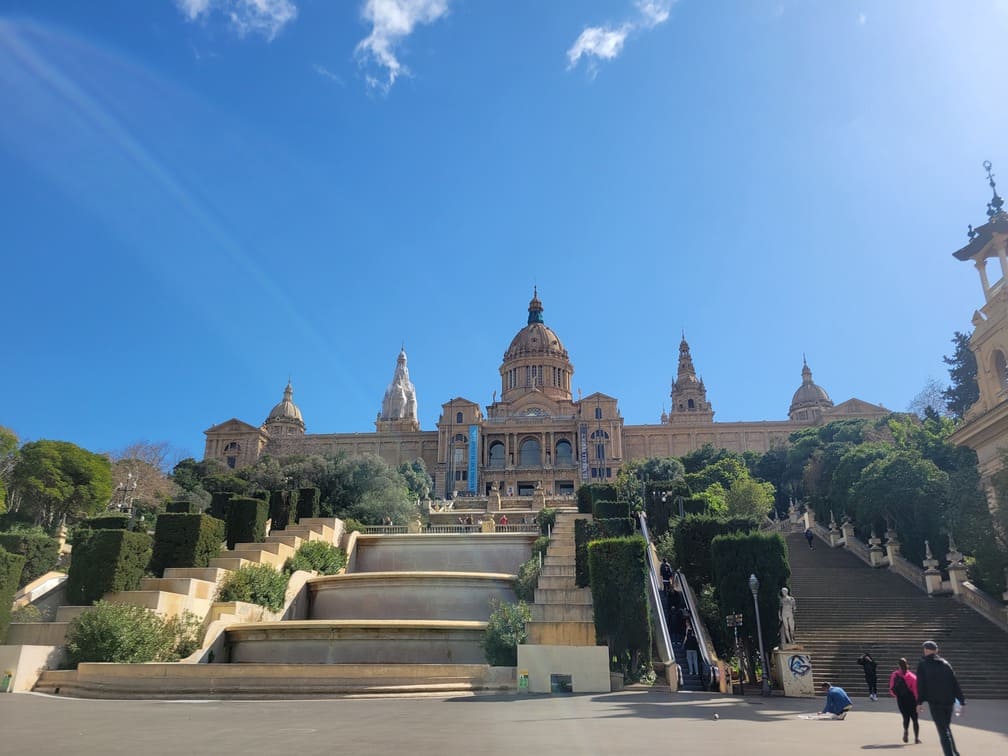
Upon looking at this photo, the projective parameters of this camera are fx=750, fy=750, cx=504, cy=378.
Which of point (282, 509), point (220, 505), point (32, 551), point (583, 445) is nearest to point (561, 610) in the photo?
point (282, 509)

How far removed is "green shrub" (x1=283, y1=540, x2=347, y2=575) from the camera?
91.5ft

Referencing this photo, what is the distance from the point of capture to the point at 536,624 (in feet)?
57.3

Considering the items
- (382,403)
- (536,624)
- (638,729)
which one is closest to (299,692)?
(536,624)

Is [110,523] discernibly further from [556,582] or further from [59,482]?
[556,582]

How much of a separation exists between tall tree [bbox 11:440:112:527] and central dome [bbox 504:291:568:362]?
6967 centimetres

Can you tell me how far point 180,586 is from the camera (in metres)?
22.2

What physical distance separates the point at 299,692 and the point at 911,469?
28334mm

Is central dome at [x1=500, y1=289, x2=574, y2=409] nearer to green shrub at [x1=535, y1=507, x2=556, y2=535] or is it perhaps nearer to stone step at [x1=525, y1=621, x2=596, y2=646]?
green shrub at [x1=535, y1=507, x2=556, y2=535]

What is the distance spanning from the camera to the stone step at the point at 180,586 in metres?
22.2

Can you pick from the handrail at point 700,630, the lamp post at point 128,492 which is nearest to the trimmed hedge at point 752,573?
the handrail at point 700,630

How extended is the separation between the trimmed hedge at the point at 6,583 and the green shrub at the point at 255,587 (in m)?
5.77

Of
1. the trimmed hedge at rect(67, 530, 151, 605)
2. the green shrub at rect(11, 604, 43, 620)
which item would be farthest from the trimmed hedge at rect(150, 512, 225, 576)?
the green shrub at rect(11, 604, 43, 620)

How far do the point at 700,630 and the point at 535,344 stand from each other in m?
90.5

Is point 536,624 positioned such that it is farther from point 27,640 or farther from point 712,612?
point 27,640
